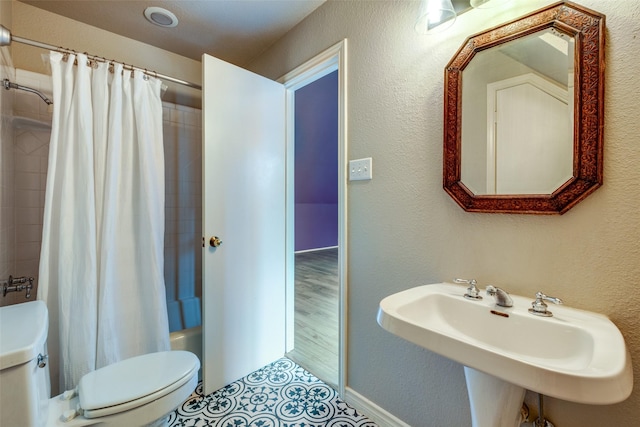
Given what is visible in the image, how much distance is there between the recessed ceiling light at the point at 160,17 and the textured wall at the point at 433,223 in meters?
0.77

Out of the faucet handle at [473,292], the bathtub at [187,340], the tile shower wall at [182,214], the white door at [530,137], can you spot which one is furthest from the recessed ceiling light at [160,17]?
the faucet handle at [473,292]

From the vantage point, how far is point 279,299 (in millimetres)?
1948

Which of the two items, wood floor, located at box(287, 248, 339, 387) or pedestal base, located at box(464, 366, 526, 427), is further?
wood floor, located at box(287, 248, 339, 387)

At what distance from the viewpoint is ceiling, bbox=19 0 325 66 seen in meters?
1.60

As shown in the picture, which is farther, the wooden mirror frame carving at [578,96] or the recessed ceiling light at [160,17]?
the recessed ceiling light at [160,17]

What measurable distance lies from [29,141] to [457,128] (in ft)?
7.56

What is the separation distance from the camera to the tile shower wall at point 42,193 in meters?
1.47

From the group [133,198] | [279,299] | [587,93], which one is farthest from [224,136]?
[587,93]

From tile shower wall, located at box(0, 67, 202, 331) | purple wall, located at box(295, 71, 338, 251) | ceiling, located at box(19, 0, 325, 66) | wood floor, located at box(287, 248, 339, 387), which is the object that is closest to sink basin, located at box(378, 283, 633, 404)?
wood floor, located at box(287, 248, 339, 387)

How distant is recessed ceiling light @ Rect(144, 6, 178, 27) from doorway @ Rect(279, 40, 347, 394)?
0.76 metres

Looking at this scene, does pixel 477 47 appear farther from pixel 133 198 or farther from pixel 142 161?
pixel 133 198

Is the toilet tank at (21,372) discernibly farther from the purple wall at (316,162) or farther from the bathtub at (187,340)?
the purple wall at (316,162)

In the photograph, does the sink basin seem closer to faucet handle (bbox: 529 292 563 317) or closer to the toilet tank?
faucet handle (bbox: 529 292 563 317)

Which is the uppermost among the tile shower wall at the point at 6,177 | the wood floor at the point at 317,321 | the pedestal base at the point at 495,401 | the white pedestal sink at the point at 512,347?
the tile shower wall at the point at 6,177
